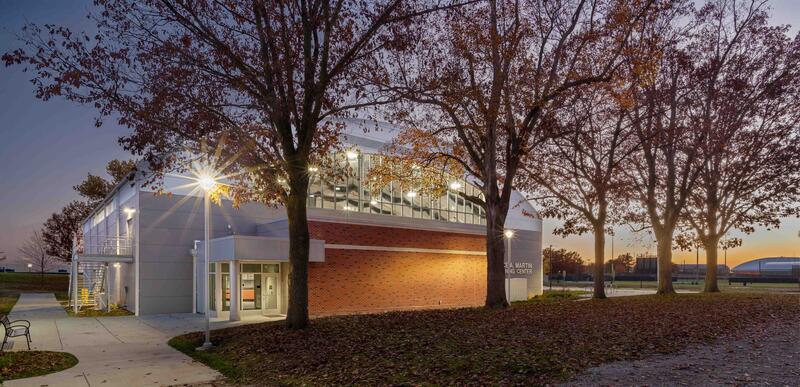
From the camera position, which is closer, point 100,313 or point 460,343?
point 460,343

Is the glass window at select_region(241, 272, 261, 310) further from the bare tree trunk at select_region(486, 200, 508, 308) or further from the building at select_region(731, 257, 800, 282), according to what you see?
the building at select_region(731, 257, 800, 282)

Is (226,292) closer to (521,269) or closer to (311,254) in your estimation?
(311,254)

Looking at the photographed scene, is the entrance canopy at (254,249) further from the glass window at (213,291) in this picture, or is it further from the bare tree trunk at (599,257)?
the bare tree trunk at (599,257)

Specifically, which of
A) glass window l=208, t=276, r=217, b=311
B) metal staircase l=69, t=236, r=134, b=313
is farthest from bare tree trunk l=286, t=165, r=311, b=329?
metal staircase l=69, t=236, r=134, b=313

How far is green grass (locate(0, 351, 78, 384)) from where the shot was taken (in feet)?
40.2

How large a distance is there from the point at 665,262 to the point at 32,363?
27288 millimetres

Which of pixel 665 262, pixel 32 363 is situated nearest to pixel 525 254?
pixel 665 262

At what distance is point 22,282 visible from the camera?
7044 cm

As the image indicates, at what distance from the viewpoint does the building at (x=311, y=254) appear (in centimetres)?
2741

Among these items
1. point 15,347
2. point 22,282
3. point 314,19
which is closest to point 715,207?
point 314,19

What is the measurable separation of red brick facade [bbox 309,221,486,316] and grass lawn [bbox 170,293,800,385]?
10.6 metres

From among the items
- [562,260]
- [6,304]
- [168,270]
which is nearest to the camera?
[168,270]

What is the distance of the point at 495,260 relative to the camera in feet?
67.2

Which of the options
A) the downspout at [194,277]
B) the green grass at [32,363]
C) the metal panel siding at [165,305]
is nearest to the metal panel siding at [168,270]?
the downspout at [194,277]
